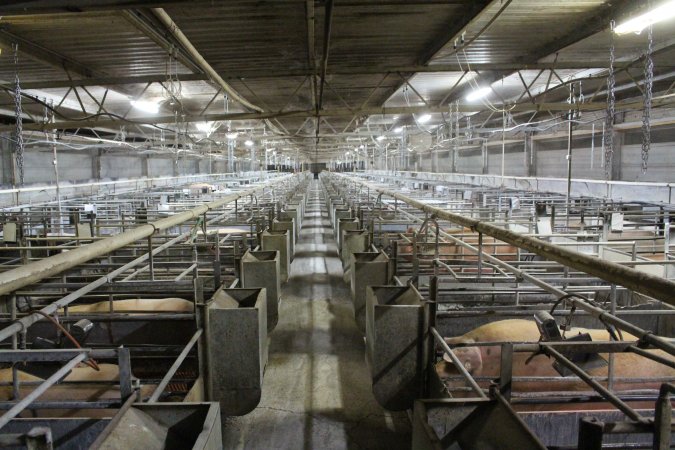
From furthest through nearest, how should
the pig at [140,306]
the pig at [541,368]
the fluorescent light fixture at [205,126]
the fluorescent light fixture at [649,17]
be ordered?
1. the fluorescent light fixture at [205,126]
2. the pig at [140,306]
3. the fluorescent light fixture at [649,17]
4. the pig at [541,368]

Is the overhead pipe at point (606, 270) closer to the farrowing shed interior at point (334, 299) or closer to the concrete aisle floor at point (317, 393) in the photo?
the farrowing shed interior at point (334, 299)

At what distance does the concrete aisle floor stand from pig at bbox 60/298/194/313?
55.5 inches

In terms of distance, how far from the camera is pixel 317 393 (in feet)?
17.1

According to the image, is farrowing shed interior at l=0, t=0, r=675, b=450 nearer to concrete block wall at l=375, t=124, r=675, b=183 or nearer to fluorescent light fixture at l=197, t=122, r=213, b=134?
concrete block wall at l=375, t=124, r=675, b=183

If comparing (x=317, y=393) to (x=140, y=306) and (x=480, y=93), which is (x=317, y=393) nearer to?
(x=140, y=306)

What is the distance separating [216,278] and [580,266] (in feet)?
12.1

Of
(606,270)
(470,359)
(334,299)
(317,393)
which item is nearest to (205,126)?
(334,299)

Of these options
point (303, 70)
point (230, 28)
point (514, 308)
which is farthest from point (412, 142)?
point (514, 308)

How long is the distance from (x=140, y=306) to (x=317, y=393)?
2441 millimetres

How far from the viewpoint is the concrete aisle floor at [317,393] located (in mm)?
4363

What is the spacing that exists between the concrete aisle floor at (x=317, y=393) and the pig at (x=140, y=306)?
141 centimetres

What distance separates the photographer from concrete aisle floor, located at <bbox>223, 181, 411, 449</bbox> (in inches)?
172

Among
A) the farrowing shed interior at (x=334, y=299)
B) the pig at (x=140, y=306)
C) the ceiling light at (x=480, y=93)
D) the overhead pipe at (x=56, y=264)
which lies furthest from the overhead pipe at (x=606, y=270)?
the ceiling light at (x=480, y=93)

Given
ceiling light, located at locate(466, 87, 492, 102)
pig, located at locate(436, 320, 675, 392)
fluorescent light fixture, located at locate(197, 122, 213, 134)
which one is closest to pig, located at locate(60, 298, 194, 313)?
pig, located at locate(436, 320, 675, 392)
